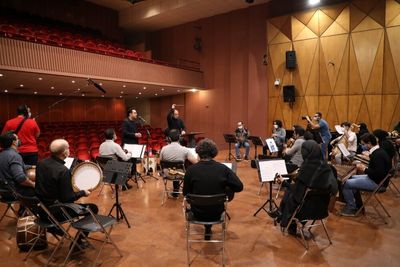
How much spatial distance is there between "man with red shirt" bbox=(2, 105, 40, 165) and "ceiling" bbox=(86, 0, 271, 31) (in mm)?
10003

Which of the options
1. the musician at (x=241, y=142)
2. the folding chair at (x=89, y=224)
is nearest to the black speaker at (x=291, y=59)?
the musician at (x=241, y=142)

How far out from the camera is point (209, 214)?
327cm

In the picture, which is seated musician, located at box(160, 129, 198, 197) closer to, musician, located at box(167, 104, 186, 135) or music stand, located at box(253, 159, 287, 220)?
music stand, located at box(253, 159, 287, 220)

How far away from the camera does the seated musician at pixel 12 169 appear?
12.2ft

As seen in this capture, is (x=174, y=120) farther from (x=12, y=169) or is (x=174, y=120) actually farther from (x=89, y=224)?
(x=89, y=224)

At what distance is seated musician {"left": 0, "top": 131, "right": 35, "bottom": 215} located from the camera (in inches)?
146

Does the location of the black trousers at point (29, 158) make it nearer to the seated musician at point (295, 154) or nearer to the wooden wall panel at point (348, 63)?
the seated musician at point (295, 154)

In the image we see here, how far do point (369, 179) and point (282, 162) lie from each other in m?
1.36

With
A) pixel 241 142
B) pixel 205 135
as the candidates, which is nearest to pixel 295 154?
pixel 241 142

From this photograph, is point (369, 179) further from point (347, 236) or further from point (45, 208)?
point (45, 208)

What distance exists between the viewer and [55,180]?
3.03 metres

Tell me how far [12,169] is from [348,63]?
10.8 meters

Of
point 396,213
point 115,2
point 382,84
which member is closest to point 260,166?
point 396,213

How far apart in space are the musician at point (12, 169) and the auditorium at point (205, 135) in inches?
0.7
